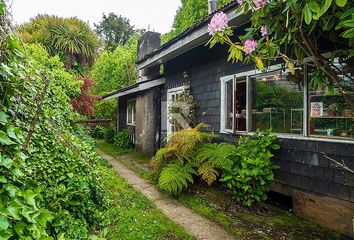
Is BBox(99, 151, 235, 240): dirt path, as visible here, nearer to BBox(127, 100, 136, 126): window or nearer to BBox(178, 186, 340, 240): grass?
BBox(178, 186, 340, 240): grass

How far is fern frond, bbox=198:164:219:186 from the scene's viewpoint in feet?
15.4

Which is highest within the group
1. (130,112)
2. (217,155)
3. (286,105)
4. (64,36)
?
(64,36)

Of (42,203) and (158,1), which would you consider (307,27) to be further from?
(158,1)

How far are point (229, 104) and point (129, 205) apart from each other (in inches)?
116

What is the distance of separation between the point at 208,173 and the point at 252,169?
92 centimetres

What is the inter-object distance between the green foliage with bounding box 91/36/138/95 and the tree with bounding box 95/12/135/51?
56.3 ft

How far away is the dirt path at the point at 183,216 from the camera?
346 centimetres

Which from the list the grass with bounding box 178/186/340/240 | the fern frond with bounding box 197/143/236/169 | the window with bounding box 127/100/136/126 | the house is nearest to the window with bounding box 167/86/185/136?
the house

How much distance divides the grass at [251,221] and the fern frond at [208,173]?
0.37m

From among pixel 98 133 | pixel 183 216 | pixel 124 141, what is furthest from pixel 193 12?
pixel 183 216

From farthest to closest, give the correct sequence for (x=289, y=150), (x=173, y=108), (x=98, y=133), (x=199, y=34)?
(x=98, y=133) → (x=173, y=108) → (x=199, y=34) → (x=289, y=150)

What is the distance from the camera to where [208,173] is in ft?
15.7

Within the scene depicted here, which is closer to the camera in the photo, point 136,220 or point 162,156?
point 136,220

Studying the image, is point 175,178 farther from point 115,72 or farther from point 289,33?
point 115,72
